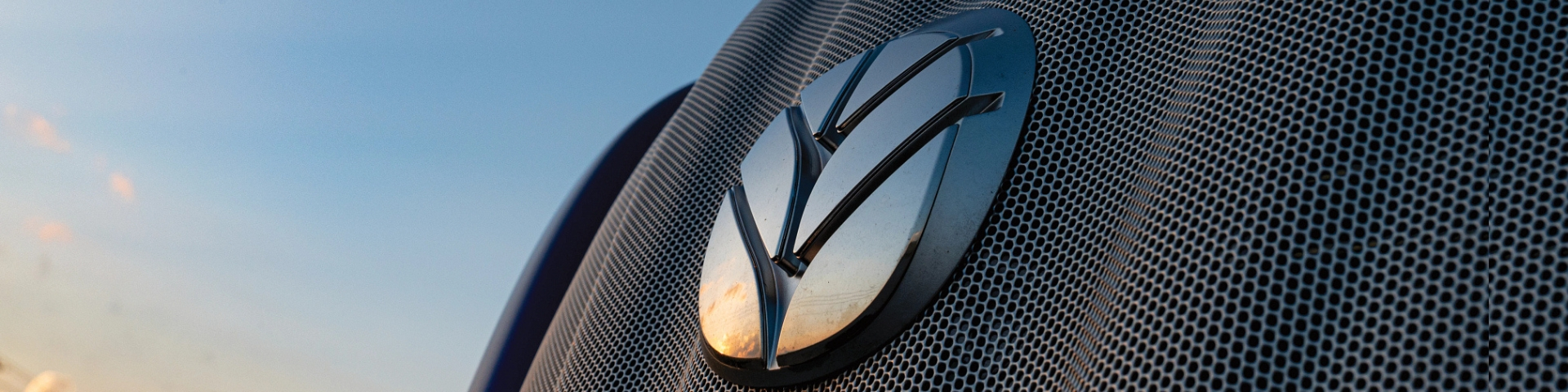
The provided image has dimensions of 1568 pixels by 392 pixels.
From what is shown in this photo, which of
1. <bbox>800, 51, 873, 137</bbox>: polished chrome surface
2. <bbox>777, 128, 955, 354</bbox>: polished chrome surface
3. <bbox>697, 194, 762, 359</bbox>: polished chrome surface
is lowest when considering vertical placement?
<bbox>697, 194, 762, 359</bbox>: polished chrome surface

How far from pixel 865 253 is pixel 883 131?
0.19 metres

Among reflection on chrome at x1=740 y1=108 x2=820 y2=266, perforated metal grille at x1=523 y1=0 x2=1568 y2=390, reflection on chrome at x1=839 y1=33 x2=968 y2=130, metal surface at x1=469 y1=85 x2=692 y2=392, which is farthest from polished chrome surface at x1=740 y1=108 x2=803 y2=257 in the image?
metal surface at x1=469 y1=85 x2=692 y2=392

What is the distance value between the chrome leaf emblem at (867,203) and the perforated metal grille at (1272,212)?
34mm

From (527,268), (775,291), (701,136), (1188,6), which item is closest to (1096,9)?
(1188,6)

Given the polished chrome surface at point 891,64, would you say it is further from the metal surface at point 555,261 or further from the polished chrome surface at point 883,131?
the metal surface at point 555,261

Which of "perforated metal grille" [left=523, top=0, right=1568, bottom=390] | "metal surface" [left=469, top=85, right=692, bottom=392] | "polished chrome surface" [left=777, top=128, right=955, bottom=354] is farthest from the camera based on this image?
"metal surface" [left=469, top=85, right=692, bottom=392]

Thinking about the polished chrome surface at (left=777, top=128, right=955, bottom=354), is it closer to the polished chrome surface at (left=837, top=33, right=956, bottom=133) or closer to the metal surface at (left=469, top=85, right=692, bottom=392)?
the polished chrome surface at (left=837, top=33, right=956, bottom=133)

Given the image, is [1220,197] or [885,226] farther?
[885,226]

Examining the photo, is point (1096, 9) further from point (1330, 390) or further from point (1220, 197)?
point (1330, 390)

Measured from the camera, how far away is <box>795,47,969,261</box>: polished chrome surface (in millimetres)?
1217

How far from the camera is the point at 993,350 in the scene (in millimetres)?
1057

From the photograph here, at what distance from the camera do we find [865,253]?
115 cm

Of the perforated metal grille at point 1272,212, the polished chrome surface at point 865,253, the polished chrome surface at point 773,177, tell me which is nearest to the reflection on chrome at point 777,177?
the polished chrome surface at point 773,177

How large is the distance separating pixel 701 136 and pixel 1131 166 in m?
1.02
